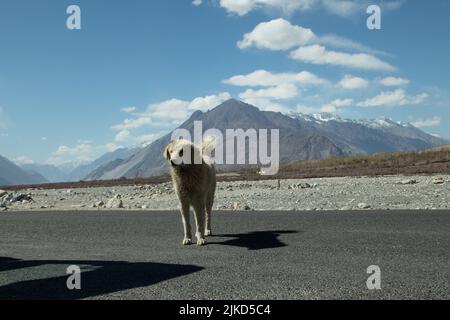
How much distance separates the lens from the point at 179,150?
35.5ft

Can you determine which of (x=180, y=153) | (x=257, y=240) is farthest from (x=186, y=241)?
(x=180, y=153)

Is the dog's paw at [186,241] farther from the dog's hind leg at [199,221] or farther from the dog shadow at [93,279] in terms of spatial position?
the dog shadow at [93,279]

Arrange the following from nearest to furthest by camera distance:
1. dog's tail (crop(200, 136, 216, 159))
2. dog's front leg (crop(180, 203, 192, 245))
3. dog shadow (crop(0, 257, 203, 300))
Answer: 1. dog shadow (crop(0, 257, 203, 300))
2. dog's front leg (crop(180, 203, 192, 245))
3. dog's tail (crop(200, 136, 216, 159))

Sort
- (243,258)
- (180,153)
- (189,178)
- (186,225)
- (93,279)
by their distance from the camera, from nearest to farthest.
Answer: (93,279) < (243,258) < (180,153) < (186,225) < (189,178)

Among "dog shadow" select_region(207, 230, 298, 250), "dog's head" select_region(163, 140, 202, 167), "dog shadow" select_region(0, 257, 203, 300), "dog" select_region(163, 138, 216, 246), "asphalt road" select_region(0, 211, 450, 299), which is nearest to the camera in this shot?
"asphalt road" select_region(0, 211, 450, 299)

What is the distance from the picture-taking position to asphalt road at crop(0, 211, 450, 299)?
6.53 meters

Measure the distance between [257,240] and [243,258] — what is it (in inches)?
88.0

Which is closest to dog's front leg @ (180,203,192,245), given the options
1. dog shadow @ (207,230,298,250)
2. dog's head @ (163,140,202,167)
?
dog shadow @ (207,230,298,250)

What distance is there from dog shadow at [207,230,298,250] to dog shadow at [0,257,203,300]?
2415mm

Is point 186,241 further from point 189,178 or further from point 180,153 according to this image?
point 180,153

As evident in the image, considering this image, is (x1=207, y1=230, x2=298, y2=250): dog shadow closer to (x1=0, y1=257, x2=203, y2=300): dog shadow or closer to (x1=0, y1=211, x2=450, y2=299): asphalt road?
(x1=0, y1=211, x2=450, y2=299): asphalt road

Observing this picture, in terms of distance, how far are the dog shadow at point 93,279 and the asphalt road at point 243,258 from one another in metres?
0.02

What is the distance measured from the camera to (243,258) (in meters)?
8.89
